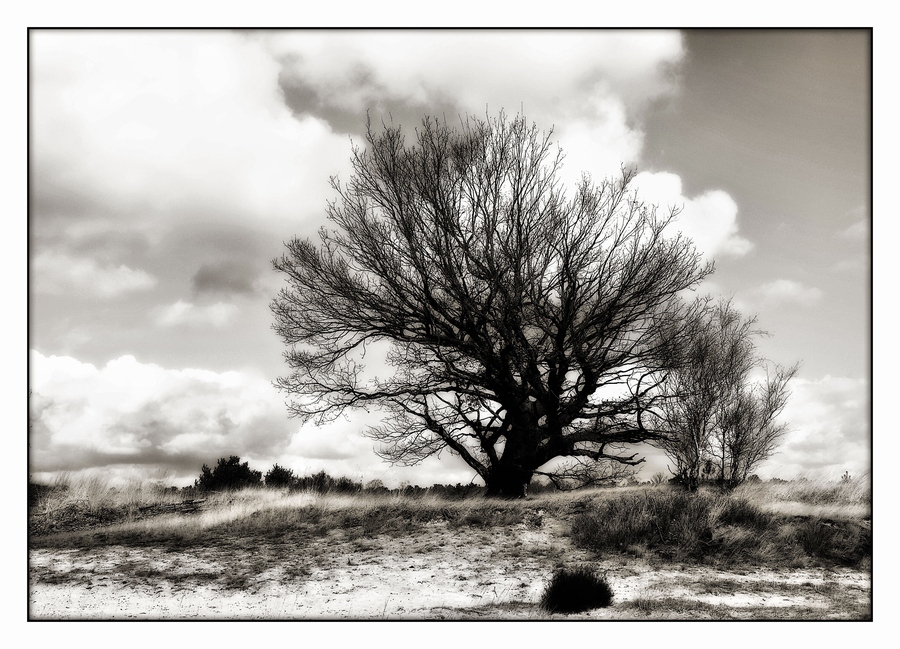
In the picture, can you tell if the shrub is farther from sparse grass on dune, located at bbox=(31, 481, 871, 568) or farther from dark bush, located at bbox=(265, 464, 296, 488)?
dark bush, located at bbox=(265, 464, 296, 488)

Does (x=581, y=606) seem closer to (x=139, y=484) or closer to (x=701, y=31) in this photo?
(x=701, y=31)

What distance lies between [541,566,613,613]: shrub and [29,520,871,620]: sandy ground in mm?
131

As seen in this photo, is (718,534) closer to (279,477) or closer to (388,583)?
(388,583)

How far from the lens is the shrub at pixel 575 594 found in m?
6.59

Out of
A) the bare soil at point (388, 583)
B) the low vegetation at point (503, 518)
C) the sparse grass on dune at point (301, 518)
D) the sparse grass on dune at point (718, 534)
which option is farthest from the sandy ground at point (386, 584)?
the sparse grass on dune at point (301, 518)

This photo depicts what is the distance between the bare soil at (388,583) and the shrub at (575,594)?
142 mm

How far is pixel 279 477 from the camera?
1404cm

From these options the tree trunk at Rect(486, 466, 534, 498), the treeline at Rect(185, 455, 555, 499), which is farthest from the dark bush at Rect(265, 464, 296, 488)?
the tree trunk at Rect(486, 466, 534, 498)

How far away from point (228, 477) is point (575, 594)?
9331mm

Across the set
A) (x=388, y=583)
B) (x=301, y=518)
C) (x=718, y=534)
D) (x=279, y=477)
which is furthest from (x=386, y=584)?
(x=279, y=477)

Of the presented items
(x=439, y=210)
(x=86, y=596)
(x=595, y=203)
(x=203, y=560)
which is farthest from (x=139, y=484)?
(x=595, y=203)

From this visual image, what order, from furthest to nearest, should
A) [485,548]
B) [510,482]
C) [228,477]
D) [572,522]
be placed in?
[228,477]
[510,482]
[572,522]
[485,548]

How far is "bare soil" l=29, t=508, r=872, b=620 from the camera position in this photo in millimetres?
6523

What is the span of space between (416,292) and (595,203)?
12.2 ft
